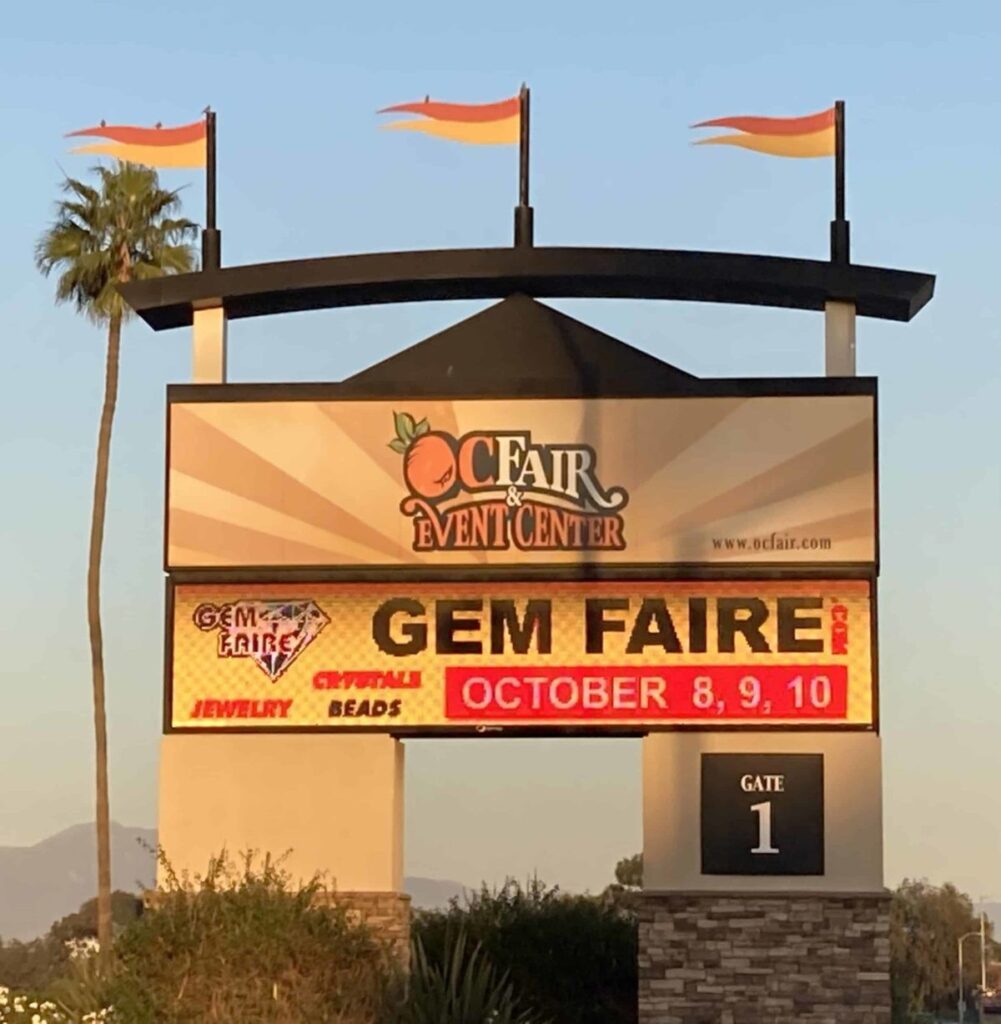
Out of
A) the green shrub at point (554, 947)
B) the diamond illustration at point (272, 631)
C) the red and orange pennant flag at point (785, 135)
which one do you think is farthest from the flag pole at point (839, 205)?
the green shrub at point (554, 947)

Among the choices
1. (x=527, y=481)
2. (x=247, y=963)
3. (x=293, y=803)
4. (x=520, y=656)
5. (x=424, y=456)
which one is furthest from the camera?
(x=424, y=456)

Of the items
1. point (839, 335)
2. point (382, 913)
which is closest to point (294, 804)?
point (382, 913)

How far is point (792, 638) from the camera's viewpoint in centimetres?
2478

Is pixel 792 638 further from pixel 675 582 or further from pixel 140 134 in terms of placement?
→ pixel 140 134

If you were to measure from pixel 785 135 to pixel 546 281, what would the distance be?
140 inches

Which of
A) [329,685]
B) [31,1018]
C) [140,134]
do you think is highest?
[140,134]

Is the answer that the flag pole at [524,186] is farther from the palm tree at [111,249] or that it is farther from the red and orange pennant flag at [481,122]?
the palm tree at [111,249]

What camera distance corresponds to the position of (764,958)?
78.9 feet

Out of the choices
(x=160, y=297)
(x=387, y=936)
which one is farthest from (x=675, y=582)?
(x=160, y=297)

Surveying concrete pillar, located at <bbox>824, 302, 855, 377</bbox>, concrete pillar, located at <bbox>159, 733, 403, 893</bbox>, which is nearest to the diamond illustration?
concrete pillar, located at <bbox>159, 733, 403, 893</bbox>

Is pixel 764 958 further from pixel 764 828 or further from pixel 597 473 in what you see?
pixel 597 473

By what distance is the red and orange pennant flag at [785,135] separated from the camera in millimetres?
27078

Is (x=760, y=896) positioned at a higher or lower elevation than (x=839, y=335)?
lower

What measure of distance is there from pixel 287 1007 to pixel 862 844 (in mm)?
6465
